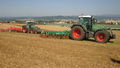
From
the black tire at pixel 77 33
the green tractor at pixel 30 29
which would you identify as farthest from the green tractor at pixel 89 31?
the green tractor at pixel 30 29

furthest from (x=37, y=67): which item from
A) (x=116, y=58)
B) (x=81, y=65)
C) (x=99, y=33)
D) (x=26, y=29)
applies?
(x=26, y=29)

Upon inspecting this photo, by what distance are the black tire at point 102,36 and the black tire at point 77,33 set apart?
4.30ft

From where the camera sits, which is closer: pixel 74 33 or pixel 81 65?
pixel 81 65

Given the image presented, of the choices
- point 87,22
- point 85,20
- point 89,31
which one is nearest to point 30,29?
point 85,20

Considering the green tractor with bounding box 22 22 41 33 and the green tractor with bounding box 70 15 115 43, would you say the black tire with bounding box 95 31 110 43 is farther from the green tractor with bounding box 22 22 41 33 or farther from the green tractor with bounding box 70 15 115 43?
the green tractor with bounding box 22 22 41 33

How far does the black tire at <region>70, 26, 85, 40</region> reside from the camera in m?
15.5

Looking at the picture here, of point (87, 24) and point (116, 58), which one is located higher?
point (87, 24)

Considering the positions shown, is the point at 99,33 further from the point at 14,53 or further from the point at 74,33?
the point at 14,53

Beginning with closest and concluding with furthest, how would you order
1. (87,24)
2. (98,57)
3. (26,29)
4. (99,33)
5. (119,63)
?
1. (119,63)
2. (98,57)
3. (99,33)
4. (87,24)
5. (26,29)

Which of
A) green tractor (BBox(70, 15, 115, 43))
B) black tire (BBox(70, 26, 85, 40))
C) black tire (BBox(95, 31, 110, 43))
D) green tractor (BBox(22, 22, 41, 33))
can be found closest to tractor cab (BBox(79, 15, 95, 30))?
green tractor (BBox(70, 15, 115, 43))

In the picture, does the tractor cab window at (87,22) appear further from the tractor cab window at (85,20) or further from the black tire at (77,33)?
the black tire at (77,33)

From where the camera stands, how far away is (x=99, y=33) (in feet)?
48.2

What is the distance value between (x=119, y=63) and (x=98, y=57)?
1271mm

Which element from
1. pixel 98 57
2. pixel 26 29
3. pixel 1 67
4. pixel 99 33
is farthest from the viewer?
pixel 26 29
